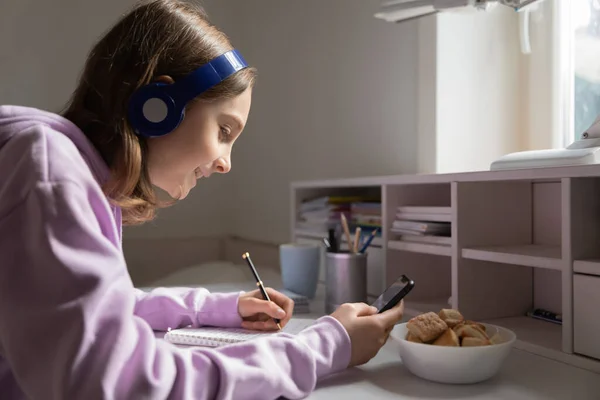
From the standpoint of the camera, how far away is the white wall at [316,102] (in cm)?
155

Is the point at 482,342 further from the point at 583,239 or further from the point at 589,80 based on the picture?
the point at 589,80

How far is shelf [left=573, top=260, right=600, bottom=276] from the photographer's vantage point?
796 millimetres

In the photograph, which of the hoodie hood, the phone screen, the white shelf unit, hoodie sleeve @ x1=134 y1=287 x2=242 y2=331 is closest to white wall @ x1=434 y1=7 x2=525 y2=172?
the white shelf unit

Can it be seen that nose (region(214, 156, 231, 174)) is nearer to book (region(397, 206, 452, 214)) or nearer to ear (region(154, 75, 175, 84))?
ear (region(154, 75, 175, 84))

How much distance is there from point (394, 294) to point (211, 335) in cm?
28

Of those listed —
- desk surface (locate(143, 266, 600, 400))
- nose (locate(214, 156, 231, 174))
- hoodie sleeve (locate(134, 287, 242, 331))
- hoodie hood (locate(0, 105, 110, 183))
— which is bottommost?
desk surface (locate(143, 266, 600, 400))

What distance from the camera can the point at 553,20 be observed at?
1374 mm

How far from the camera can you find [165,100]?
0.68 metres

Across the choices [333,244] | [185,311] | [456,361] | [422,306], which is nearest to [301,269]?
[333,244]

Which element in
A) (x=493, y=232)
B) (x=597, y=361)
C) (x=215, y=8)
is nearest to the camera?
(x=597, y=361)

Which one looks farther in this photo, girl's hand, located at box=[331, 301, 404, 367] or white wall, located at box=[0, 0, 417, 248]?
white wall, located at box=[0, 0, 417, 248]

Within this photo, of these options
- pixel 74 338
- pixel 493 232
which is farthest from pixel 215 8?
pixel 74 338

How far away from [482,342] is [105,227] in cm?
48

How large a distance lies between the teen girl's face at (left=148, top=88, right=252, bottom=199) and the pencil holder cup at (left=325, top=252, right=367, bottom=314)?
1.46ft
